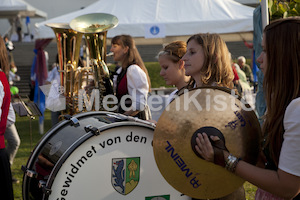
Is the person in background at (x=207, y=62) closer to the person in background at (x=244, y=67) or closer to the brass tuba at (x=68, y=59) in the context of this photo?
the brass tuba at (x=68, y=59)

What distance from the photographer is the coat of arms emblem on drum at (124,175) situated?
9.04 ft

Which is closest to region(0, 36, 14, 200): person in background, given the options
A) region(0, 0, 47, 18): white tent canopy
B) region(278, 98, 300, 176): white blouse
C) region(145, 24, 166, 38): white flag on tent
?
region(278, 98, 300, 176): white blouse

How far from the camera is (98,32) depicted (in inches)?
150

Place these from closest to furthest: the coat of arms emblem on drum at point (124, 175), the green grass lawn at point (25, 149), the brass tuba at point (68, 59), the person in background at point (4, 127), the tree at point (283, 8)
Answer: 1. the coat of arms emblem on drum at point (124, 175)
2. the person in background at point (4, 127)
3. the tree at point (283, 8)
4. the brass tuba at point (68, 59)
5. the green grass lawn at point (25, 149)

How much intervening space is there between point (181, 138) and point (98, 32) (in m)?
2.41

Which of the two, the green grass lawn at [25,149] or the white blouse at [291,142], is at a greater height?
the white blouse at [291,142]

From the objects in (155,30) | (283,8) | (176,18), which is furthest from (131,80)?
(176,18)

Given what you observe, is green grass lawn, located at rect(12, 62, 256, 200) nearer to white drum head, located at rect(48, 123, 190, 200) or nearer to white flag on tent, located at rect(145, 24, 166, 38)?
white drum head, located at rect(48, 123, 190, 200)

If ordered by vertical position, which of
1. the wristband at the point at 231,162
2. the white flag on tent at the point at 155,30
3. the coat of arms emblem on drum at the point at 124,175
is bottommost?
the white flag on tent at the point at 155,30

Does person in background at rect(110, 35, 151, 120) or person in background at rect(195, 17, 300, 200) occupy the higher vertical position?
person in background at rect(195, 17, 300, 200)

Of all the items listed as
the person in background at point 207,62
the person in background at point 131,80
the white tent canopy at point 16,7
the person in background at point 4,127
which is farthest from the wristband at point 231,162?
the white tent canopy at point 16,7

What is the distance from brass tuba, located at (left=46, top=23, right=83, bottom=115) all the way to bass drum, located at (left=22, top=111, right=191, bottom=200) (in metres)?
0.78

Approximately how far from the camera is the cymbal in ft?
5.28

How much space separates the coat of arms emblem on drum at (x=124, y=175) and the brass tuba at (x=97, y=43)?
3.62ft
